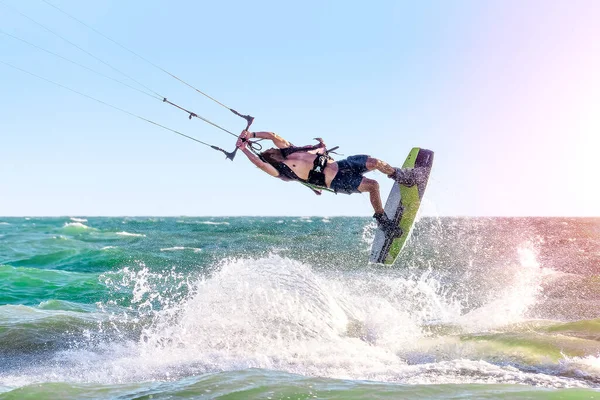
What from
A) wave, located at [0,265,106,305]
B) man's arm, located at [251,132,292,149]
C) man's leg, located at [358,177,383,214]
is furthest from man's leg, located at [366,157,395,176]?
wave, located at [0,265,106,305]

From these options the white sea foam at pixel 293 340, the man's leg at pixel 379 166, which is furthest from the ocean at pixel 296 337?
the man's leg at pixel 379 166

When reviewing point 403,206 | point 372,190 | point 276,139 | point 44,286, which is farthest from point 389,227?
point 44,286

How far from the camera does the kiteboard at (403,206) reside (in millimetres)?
10562

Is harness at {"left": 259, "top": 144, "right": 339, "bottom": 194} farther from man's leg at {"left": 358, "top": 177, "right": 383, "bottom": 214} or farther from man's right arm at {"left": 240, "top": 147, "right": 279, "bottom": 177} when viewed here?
man's leg at {"left": 358, "top": 177, "right": 383, "bottom": 214}

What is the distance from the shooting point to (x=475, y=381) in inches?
254

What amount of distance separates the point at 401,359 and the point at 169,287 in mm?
10795

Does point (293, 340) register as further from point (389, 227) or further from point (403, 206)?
point (403, 206)

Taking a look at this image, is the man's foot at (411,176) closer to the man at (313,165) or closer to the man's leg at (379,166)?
the man's leg at (379,166)

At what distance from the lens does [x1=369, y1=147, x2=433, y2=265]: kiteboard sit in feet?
34.7

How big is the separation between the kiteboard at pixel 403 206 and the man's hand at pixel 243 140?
127 inches

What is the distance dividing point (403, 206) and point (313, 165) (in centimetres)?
230

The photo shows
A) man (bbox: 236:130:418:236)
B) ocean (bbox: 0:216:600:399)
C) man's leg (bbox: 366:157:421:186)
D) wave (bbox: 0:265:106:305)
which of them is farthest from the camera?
wave (bbox: 0:265:106:305)

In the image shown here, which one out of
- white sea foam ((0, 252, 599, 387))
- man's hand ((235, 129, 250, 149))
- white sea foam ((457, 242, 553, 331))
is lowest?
white sea foam ((0, 252, 599, 387))

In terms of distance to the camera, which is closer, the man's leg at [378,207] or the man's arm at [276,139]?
the man's arm at [276,139]
